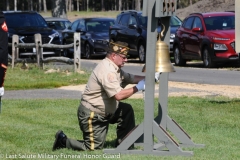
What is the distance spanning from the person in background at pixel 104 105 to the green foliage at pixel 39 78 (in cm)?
863

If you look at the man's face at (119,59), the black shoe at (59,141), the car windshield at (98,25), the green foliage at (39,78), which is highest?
the man's face at (119,59)

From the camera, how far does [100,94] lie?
315 inches

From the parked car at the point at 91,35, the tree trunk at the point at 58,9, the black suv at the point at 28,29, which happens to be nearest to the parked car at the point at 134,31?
the parked car at the point at 91,35

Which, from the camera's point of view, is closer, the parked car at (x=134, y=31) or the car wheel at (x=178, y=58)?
the car wheel at (x=178, y=58)

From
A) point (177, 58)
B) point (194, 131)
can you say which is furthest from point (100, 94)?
point (177, 58)

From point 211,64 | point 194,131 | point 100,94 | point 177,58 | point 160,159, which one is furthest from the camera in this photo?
point 177,58

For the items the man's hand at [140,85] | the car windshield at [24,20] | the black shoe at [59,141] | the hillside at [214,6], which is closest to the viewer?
the man's hand at [140,85]

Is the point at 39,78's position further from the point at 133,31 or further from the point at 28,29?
the point at 133,31

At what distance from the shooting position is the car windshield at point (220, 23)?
22375 millimetres

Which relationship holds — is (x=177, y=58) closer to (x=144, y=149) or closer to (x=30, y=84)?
(x=30, y=84)

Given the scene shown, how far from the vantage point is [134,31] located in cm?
2598

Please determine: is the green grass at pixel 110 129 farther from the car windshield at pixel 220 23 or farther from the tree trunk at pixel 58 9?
the tree trunk at pixel 58 9

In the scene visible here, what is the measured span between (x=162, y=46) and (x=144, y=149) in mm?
1170

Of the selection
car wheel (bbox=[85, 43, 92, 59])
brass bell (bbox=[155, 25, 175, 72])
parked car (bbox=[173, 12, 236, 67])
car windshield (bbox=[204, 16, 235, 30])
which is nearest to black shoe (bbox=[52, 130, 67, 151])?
brass bell (bbox=[155, 25, 175, 72])
